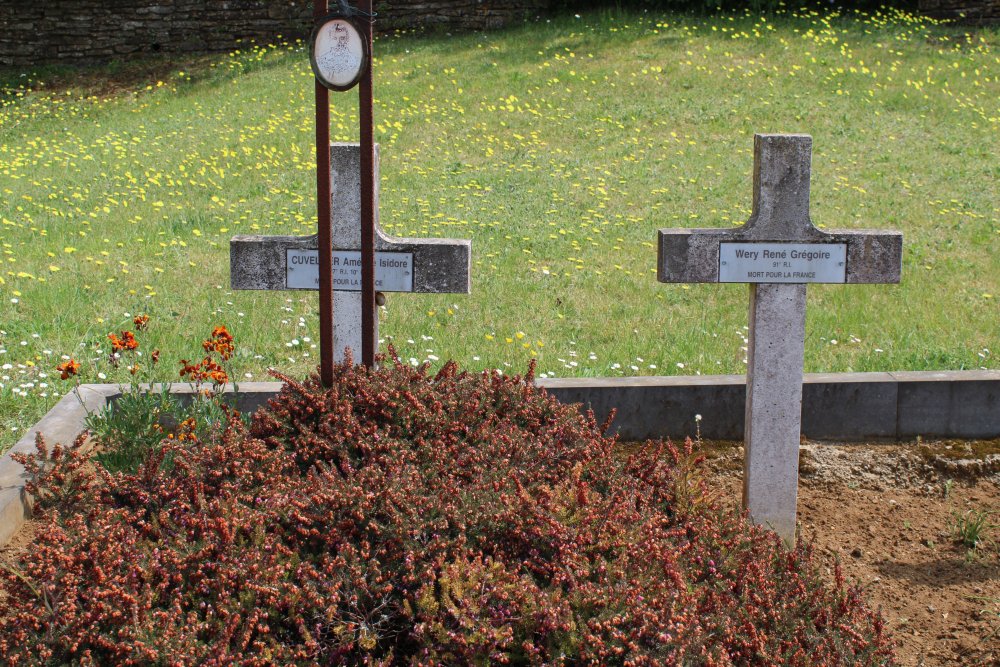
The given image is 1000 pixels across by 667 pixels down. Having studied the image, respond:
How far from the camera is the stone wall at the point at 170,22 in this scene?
53.8 feet

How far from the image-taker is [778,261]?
3.84 meters

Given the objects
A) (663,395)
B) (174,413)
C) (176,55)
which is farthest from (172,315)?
(176,55)

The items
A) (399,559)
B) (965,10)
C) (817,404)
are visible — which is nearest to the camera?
(399,559)

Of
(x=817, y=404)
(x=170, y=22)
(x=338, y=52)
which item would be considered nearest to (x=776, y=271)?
(x=817, y=404)

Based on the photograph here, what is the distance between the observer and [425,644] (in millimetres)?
2510

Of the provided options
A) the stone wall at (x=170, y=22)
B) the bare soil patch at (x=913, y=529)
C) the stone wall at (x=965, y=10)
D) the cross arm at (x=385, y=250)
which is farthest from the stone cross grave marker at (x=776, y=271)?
the stone wall at (x=965, y=10)

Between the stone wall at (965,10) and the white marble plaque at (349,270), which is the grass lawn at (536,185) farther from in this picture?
the white marble plaque at (349,270)

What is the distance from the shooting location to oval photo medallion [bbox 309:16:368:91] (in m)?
3.28

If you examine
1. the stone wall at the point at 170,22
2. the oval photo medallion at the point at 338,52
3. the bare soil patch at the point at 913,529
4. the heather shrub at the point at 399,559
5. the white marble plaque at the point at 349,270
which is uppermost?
the stone wall at the point at 170,22

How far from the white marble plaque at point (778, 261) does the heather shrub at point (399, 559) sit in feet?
2.87

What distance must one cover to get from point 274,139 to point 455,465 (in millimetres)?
8560

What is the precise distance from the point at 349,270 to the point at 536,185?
5691mm

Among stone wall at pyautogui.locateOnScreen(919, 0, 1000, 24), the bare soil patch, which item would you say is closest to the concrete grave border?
the bare soil patch

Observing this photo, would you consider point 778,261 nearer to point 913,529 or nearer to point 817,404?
point 817,404
